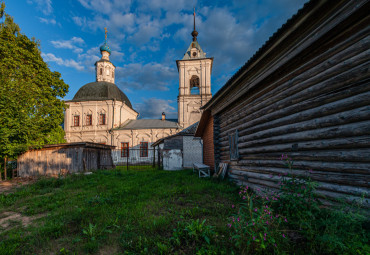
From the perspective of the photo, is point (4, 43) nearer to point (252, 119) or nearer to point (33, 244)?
point (33, 244)

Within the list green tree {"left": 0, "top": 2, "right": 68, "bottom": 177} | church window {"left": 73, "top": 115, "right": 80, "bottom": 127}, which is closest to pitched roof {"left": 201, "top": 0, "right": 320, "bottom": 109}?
green tree {"left": 0, "top": 2, "right": 68, "bottom": 177}

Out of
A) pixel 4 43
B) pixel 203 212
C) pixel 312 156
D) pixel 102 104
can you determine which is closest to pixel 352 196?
pixel 312 156

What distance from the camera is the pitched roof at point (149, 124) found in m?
27.1

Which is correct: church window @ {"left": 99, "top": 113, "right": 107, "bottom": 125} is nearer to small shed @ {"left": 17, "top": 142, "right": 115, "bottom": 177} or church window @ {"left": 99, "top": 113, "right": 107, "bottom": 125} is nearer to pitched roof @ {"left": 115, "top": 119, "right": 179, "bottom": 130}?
pitched roof @ {"left": 115, "top": 119, "right": 179, "bottom": 130}

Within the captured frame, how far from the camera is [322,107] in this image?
318 cm

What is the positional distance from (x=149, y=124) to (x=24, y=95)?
17.1m

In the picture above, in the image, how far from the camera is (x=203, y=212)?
3.89 m

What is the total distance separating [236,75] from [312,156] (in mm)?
3614

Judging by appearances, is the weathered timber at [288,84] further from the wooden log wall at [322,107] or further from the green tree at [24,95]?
the green tree at [24,95]

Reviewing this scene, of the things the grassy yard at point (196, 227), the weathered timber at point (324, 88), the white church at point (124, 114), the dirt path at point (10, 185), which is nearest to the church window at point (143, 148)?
the white church at point (124, 114)

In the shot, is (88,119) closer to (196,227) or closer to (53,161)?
(53,161)

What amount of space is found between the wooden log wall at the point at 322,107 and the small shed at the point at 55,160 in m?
12.1

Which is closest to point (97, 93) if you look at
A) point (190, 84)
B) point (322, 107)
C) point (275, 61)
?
point (190, 84)

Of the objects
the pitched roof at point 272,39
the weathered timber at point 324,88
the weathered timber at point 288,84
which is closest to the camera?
the weathered timber at point 324,88
